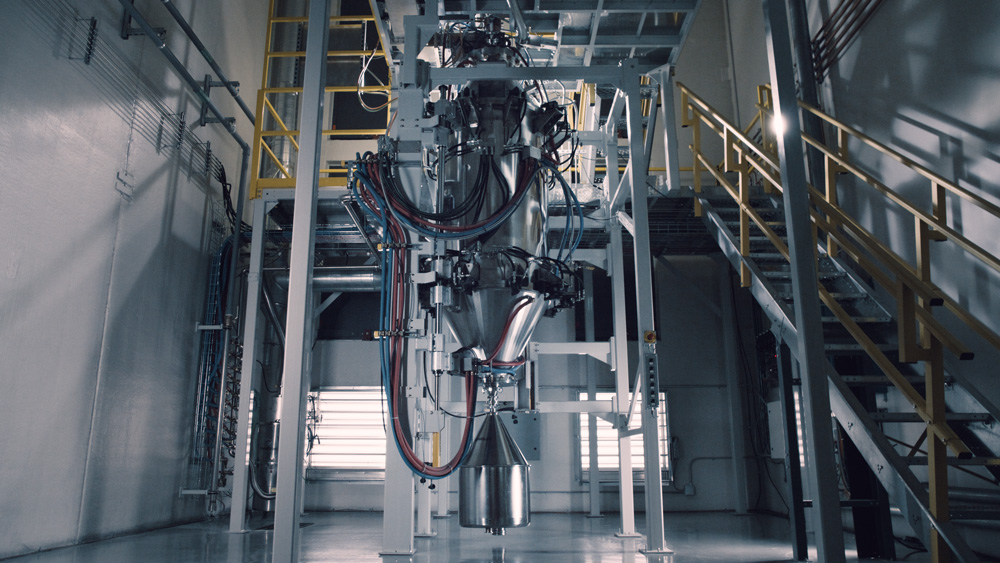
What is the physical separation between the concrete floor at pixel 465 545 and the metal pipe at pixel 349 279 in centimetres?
308

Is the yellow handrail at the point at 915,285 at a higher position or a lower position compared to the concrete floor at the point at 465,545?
higher

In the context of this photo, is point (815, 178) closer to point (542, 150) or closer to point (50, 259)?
point (542, 150)

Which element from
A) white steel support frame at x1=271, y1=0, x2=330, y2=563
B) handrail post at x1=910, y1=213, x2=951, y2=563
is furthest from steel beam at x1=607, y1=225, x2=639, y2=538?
white steel support frame at x1=271, y1=0, x2=330, y2=563

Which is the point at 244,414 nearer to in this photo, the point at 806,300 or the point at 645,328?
the point at 645,328

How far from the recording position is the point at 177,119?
306 inches

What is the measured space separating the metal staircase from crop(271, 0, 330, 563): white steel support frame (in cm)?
317

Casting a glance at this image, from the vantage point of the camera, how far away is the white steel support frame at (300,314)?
303cm

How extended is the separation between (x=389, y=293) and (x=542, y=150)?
167 centimetres

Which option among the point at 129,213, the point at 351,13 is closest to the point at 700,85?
the point at 351,13

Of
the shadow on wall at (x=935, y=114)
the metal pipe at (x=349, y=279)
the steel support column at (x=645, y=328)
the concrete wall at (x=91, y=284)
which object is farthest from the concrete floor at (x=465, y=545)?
the metal pipe at (x=349, y=279)

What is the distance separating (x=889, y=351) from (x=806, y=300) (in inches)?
87.8

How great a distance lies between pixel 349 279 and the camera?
8.95 metres

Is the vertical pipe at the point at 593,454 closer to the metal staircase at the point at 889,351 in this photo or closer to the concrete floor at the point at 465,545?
the concrete floor at the point at 465,545

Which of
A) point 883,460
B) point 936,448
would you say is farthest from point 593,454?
point 936,448
